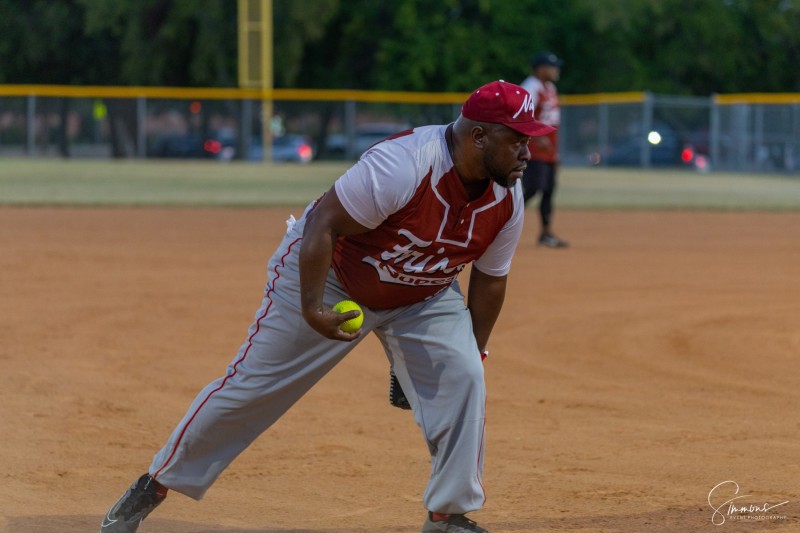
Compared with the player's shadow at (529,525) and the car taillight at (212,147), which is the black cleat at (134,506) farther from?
the car taillight at (212,147)

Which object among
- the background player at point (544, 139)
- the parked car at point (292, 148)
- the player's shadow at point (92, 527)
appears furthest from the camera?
the parked car at point (292, 148)

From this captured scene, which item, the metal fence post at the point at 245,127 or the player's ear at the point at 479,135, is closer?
the player's ear at the point at 479,135

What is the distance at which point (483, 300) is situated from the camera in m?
4.36

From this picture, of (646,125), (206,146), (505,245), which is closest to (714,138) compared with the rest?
(646,125)

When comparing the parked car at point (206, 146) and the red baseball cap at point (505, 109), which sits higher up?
the red baseball cap at point (505, 109)

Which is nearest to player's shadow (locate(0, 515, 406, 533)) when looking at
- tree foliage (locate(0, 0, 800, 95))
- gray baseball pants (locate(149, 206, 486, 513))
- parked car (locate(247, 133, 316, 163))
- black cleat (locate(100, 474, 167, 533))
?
black cleat (locate(100, 474, 167, 533))

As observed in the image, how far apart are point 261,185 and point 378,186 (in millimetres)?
19295

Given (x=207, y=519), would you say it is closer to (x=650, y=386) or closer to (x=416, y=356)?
(x=416, y=356)

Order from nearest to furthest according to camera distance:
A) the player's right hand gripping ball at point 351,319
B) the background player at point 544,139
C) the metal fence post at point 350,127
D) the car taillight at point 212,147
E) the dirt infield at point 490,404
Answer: the player's right hand gripping ball at point 351,319
the dirt infield at point 490,404
the background player at point 544,139
the car taillight at point 212,147
the metal fence post at point 350,127

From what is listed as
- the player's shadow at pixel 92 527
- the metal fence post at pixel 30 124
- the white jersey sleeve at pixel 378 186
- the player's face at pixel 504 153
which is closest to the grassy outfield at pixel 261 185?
the metal fence post at pixel 30 124

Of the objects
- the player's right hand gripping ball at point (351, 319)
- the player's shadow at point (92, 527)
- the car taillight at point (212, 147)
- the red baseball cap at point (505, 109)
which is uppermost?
the red baseball cap at point (505, 109)

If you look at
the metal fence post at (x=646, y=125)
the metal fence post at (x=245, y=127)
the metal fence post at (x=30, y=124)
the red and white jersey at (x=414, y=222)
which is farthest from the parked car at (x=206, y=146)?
the red and white jersey at (x=414, y=222)

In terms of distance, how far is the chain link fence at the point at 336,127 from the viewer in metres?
29.1

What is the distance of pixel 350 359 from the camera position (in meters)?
7.60
